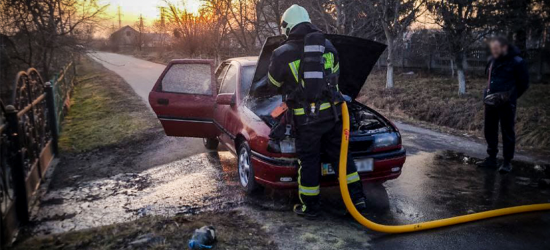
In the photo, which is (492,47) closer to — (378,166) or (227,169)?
(378,166)

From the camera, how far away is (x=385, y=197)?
4789 millimetres

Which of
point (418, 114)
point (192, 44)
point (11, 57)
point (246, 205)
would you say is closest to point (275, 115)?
point (246, 205)

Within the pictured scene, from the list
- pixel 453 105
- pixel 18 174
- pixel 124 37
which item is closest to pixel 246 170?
pixel 18 174

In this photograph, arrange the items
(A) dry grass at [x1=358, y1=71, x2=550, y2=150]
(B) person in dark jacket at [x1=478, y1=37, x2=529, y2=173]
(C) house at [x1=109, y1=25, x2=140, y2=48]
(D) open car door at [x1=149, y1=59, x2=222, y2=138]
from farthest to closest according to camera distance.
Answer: (C) house at [x1=109, y1=25, x2=140, y2=48], (A) dry grass at [x1=358, y1=71, x2=550, y2=150], (D) open car door at [x1=149, y1=59, x2=222, y2=138], (B) person in dark jacket at [x1=478, y1=37, x2=529, y2=173]

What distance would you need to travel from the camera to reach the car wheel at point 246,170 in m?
4.72

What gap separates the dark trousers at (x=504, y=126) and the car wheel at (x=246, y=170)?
3.41 meters

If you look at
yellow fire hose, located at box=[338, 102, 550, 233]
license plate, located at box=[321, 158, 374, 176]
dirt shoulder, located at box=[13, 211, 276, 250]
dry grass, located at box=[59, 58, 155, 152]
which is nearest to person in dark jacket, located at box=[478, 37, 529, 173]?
yellow fire hose, located at box=[338, 102, 550, 233]

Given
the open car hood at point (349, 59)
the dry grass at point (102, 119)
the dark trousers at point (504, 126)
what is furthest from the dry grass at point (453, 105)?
the dry grass at point (102, 119)

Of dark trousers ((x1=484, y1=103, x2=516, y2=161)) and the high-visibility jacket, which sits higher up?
the high-visibility jacket

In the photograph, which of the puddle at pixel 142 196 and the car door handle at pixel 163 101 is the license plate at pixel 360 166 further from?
the car door handle at pixel 163 101

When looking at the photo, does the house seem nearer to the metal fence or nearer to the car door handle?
the metal fence

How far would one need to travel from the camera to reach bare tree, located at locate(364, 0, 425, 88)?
1495 centimetres

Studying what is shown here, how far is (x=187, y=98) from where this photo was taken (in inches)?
243

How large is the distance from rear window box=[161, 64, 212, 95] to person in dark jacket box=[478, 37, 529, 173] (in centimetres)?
391
